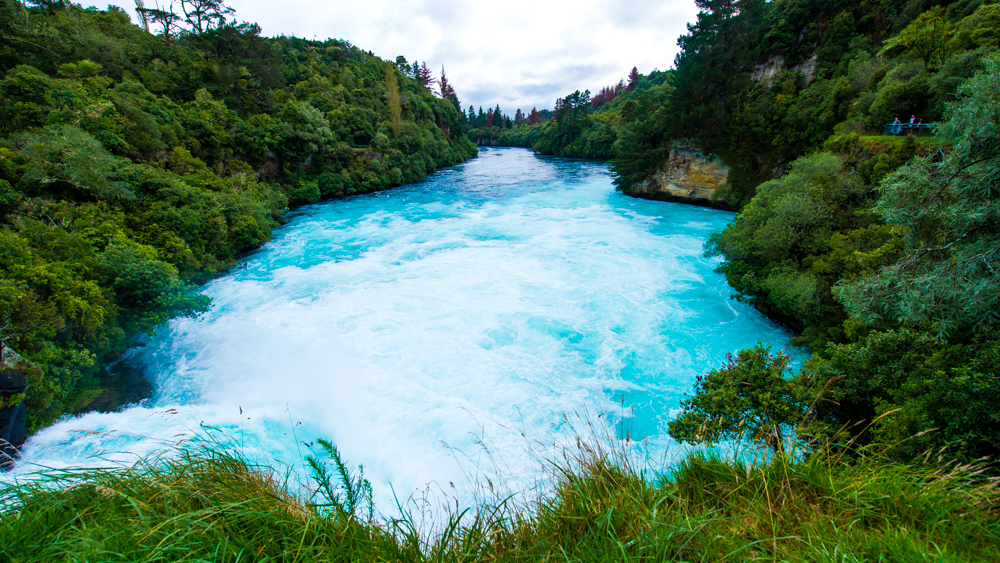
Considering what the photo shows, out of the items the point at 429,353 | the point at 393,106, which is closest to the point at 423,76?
the point at 393,106

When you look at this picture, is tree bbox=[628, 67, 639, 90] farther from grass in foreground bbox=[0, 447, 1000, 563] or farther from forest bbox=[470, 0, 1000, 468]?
grass in foreground bbox=[0, 447, 1000, 563]

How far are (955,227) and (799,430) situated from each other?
16.6 feet

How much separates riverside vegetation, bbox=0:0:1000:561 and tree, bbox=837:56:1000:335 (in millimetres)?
31

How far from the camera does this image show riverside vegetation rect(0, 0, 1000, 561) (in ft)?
6.42

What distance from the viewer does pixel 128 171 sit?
12.2m

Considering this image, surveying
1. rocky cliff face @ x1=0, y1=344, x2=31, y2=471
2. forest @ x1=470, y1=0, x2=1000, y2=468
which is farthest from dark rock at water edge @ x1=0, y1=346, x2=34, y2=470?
forest @ x1=470, y1=0, x2=1000, y2=468

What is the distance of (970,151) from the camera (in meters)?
4.76

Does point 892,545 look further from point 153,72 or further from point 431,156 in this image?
point 431,156

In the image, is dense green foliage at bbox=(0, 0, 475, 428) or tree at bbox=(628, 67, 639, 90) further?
tree at bbox=(628, 67, 639, 90)

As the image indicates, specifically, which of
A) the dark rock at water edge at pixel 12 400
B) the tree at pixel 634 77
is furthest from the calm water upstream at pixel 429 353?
the tree at pixel 634 77

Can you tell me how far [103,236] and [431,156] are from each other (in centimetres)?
3827

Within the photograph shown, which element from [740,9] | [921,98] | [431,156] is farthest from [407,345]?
[431,156]

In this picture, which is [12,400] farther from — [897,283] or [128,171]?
[897,283]

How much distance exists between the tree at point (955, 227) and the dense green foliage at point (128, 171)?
46.7 feet
